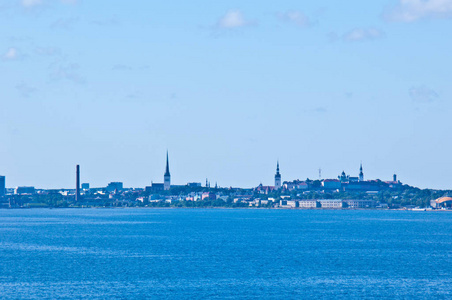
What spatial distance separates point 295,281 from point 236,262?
42.7 feet

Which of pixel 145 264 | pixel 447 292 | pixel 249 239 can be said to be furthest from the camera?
pixel 249 239

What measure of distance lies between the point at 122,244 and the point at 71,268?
26852 mm

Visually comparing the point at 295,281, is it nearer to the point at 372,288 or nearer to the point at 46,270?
the point at 372,288

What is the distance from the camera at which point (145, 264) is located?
69250 mm

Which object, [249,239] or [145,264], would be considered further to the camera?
[249,239]

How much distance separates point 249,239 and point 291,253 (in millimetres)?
22090

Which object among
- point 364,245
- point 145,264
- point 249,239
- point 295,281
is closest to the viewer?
point 295,281

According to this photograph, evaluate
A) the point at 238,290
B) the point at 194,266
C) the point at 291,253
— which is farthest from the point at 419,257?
the point at 238,290

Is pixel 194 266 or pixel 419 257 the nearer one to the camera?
pixel 194 266

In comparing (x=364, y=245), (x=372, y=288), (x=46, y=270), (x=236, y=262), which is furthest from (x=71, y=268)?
(x=364, y=245)

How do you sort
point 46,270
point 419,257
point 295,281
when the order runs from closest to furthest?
1. point 295,281
2. point 46,270
3. point 419,257

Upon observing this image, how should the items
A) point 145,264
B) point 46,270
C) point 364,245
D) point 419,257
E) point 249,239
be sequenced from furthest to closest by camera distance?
1. point 249,239
2. point 364,245
3. point 419,257
4. point 145,264
5. point 46,270

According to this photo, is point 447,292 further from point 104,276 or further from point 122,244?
Answer: point 122,244

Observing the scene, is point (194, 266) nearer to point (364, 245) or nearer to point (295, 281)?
point (295, 281)
